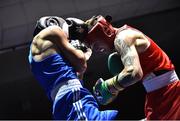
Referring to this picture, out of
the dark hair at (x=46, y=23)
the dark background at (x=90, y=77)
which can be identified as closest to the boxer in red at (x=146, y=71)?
the dark hair at (x=46, y=23)

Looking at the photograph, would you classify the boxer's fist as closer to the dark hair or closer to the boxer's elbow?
the boxer's elbow

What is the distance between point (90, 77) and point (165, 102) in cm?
480

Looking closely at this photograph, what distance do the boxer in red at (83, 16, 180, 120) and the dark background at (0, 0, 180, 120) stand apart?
3815 millimetres

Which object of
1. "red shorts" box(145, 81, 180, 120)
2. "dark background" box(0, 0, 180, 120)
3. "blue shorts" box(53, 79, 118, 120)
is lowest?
"dark background" box(0, 0, 180, 120)

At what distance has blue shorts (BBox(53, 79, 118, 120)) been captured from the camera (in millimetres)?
3229

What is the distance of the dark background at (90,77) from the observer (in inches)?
308

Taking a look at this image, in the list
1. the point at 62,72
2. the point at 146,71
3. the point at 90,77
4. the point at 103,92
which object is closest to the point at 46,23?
the point at 62,72

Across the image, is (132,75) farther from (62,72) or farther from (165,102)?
(62,72)

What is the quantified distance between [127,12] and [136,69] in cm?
411

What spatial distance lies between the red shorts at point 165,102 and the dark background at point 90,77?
391cm

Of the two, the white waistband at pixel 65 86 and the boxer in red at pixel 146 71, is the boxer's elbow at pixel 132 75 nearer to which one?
the boxer in red at pixel 146 71

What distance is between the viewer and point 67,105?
10.8ft

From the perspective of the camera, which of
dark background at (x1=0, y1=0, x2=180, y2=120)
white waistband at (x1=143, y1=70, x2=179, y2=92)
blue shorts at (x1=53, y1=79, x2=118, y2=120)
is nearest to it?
blue shorts at (x1=53, y1=79, x2=118, y2=120)

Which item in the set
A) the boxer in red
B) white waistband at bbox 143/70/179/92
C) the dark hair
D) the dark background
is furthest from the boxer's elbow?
the dark background
